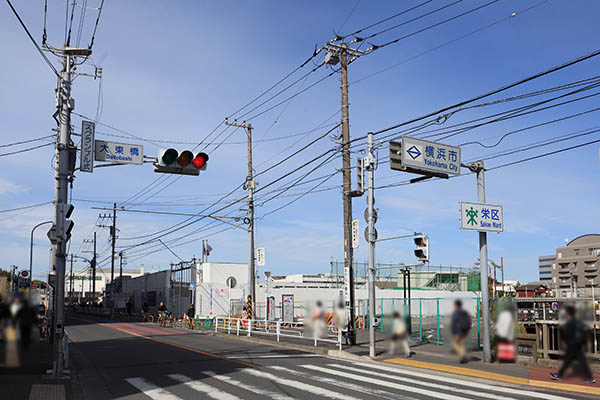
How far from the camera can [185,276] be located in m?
88.6

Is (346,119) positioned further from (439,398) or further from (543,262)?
(543,262)

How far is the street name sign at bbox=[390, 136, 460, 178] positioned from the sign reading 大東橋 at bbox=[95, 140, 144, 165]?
5.81m

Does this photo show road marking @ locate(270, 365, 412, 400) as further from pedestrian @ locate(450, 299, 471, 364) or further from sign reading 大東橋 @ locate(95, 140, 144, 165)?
pedestrian @ locate(450, 299, 471, 364)

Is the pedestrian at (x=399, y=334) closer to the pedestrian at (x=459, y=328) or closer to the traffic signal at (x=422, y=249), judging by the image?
the pedestrian at (x=459, y=328)

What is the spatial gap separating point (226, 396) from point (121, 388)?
488 cm

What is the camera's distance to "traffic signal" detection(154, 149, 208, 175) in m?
6.42

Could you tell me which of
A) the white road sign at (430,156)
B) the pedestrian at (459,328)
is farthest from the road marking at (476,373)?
the pedestrian at (459,328)

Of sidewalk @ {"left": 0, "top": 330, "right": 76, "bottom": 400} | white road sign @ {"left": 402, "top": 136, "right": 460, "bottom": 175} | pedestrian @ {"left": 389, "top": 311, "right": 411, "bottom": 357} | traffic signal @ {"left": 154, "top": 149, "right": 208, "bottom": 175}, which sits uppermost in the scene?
traffic signal @ {"left": 154, "top": 149, "right": 208, "bottom": 175}

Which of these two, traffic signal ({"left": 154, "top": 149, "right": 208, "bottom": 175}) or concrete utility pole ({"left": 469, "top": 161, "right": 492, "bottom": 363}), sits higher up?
traffic signal ({"left": 154, "top": 149, "right": 208, "bottom": 175})

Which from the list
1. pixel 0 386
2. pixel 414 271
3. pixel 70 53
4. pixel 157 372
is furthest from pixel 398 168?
pixel 157 372

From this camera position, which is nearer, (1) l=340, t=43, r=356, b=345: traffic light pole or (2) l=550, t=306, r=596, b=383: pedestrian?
(2) l=550, t=306, r=596, b=383: pedestrian

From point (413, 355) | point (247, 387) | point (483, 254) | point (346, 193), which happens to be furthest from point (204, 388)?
point (483, 254)

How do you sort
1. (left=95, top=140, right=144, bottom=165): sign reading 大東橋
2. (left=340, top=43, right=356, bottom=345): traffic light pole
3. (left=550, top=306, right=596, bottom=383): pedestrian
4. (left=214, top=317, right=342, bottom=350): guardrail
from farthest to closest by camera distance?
(left=340, top=43, right=356, bottom=345): traffic light pole
(left=214, top=317, right=342, bottom=350): guardrail
(left=95, top=140, right=144, bottom=165): sign reading 大東橋
(left=550, top=306, right=596, bottom=383): pedestrian

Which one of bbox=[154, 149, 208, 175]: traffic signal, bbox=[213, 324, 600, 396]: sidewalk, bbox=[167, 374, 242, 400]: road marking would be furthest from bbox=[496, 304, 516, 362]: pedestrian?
bbox=[167, 374, 242, 400]: road marking
